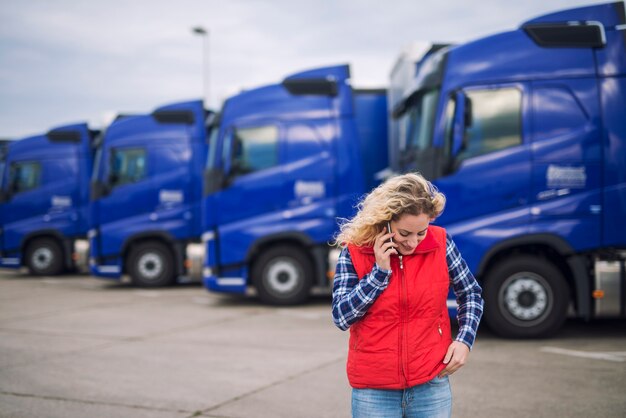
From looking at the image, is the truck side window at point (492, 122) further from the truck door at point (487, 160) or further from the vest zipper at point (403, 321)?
the vest zipper at point (403, 321)

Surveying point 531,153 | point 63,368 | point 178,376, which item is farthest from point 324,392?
point 531,153

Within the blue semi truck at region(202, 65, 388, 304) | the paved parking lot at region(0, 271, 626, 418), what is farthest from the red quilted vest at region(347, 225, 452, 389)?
the blue semi truck at region(202, 65, 388, 304)

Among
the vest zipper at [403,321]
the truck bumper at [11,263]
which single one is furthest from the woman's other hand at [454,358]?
the truck bumper at [11,263]

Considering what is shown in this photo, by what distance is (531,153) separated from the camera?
6.84 meters

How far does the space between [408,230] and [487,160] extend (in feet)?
16.0

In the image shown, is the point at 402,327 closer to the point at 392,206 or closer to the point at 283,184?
the point at 392,206

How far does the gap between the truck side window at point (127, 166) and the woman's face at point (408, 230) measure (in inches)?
420

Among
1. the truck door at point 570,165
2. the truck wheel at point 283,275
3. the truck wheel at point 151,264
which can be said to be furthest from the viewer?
the truck wheel at point 151,264

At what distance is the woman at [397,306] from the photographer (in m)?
2.31

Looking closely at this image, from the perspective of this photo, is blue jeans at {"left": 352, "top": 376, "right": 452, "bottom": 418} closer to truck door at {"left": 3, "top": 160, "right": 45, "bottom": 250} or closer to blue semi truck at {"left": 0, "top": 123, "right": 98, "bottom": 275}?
blue semi truck at {"left": 0, "top": 123, "right": 98, "bottom": 275}

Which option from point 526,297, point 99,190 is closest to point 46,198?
point 99,190

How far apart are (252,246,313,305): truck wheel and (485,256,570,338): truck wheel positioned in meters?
3.36

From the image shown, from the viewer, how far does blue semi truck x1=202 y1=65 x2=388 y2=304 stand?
950 centimetres

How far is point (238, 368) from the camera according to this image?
19.2ft
